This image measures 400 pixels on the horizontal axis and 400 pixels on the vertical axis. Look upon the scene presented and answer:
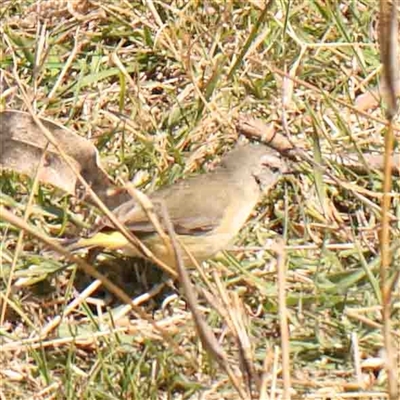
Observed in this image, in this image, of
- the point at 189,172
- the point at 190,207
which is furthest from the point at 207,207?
the point at 189,172

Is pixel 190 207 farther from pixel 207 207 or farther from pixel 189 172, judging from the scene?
pixel 189 172

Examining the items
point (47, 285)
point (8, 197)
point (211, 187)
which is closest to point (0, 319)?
point (47, 285)

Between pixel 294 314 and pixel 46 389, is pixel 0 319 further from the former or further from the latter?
pixel 294 314

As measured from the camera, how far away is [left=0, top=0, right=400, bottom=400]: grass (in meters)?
3.91

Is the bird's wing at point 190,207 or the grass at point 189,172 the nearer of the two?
the grass at point 189,172

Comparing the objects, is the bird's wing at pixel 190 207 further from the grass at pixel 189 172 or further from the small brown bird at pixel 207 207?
the grass at pixel 189 172

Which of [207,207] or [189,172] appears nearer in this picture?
[207,207]

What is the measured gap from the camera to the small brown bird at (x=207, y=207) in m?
4.32

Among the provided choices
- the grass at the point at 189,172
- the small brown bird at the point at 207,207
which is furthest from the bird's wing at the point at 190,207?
the grass at the point at 189,172

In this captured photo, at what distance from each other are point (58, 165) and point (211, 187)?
2.10 ft

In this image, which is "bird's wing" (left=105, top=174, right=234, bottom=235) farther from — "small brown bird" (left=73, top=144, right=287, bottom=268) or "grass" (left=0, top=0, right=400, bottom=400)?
"grass" (left=0, top=0, right=400, bottom=400)

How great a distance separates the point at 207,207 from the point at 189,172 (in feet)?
0.93

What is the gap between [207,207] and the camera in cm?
464

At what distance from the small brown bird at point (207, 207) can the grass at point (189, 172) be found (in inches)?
3.9
